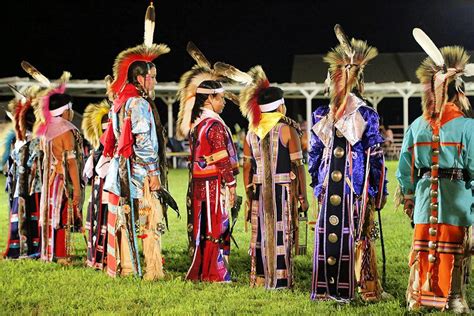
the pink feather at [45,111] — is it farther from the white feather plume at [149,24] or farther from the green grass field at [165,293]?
the white feather plume at [149,24]

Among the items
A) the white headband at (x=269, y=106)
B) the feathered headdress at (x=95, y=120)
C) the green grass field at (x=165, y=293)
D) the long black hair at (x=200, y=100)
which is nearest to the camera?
the green grass field at (x=165, y=293)

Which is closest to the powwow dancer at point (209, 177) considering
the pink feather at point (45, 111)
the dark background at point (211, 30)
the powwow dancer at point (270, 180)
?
the powwow dancer at point (270, 180)

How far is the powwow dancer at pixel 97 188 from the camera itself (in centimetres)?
691

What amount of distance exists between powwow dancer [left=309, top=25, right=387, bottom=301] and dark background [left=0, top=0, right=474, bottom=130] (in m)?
36.8

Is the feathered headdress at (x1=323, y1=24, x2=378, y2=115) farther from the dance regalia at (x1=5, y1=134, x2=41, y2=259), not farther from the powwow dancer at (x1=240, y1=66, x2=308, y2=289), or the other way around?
the dance regalia at (x1=5, y1=134, x2=41, y2=259)

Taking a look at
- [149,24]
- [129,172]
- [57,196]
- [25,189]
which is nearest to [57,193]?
[57,196]

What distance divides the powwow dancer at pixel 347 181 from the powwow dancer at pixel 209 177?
3.35 feet

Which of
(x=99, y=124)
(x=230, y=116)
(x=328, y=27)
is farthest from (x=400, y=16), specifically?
(x=99, y=124)

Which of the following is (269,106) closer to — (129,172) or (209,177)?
(209,177)

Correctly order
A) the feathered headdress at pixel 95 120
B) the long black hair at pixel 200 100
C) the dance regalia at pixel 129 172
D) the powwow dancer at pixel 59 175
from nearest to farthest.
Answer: the dance regalia at pixel 129 172
the long black hair at pixel 200 100
the powwow dancer at pixel 59 175
the feathered headdress at pixel 95 120

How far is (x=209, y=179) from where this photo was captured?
6230mm

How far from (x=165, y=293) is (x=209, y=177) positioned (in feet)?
3.46

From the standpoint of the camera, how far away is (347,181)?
5.28 metres

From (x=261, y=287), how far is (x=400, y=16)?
45.5 meters
